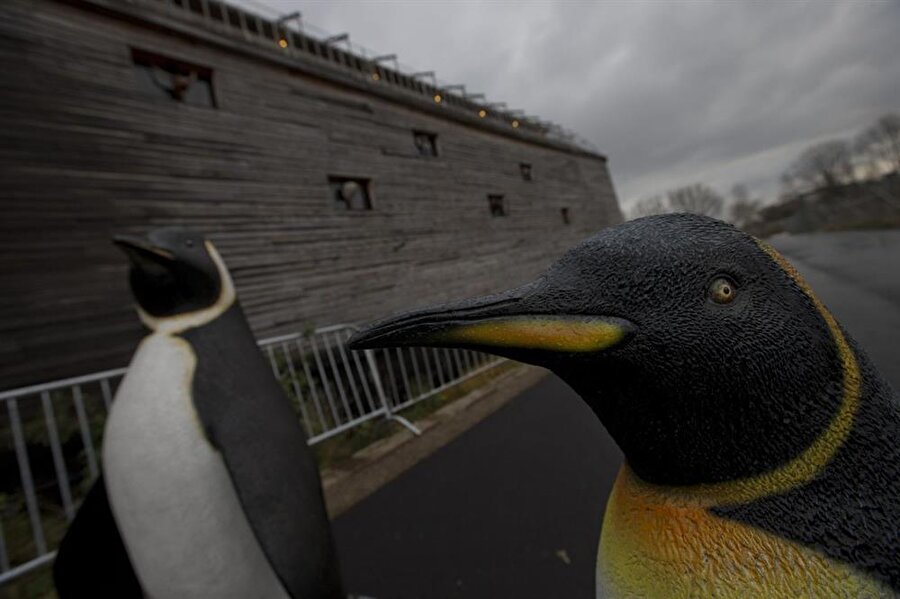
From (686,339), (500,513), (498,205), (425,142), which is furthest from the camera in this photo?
(498,205)

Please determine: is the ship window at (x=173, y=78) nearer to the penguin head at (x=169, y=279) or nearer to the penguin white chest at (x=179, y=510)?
the penguin head at (x=169, y=279)

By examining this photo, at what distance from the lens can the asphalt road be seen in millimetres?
1292

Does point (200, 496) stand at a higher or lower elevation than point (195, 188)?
lower

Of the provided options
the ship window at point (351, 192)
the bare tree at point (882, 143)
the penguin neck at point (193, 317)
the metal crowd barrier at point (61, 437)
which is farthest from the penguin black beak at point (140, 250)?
the bare tree at point (882, 143)

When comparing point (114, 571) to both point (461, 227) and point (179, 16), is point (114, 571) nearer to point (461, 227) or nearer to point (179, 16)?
point (179, 16)

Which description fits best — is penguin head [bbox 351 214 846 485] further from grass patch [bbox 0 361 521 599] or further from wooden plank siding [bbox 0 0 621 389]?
wooden plank siding [bbox 0 0 621 389]

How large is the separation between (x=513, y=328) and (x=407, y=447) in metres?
2.32

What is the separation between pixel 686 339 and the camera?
398 mm

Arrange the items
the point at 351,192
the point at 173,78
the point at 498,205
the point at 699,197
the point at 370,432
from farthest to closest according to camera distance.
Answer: the point at 699,197 < the point at 498,205 < the point at 351,192 < the point at 173,78 < the point at 370,432

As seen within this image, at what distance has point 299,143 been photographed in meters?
5.87

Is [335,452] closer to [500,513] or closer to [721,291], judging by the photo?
[500,513]

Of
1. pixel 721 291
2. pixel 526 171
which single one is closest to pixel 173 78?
pixel 721 291

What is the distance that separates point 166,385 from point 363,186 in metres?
6.17

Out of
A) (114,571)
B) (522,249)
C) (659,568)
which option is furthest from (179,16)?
(522,249)
